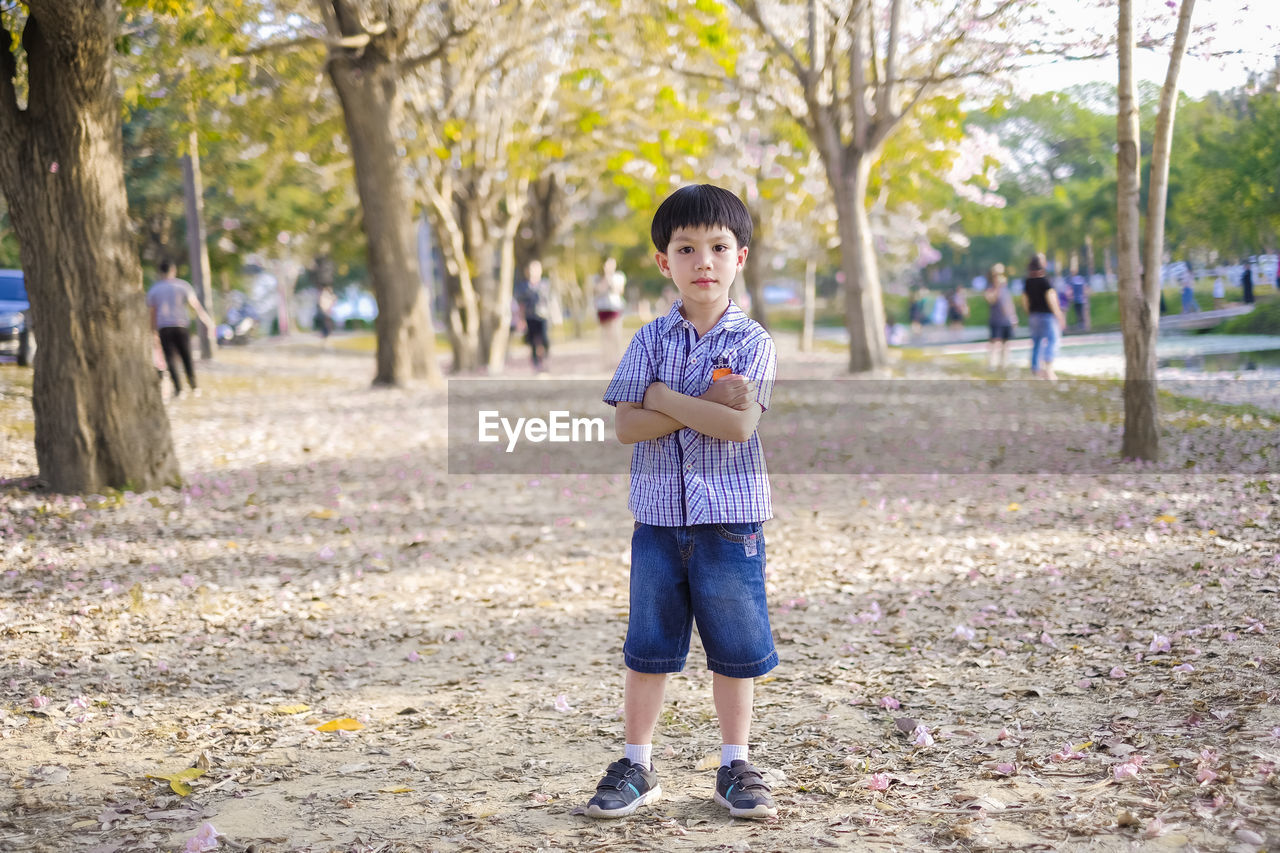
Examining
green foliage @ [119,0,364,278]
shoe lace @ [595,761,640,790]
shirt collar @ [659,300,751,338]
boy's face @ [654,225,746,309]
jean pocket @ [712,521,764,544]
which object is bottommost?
shoe lace @ [595,761,640,790]

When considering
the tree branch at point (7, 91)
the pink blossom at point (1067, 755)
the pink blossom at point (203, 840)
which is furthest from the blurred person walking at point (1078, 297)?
the pink blossom at point (203, 840)

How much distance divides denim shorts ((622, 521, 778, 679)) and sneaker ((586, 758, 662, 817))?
0.35 m

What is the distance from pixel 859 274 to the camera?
18.9 metres

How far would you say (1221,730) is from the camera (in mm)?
3898

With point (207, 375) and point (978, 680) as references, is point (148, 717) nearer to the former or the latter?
point (978, 680)

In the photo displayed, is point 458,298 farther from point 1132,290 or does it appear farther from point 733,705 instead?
point 733,705

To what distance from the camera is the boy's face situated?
3393 mm

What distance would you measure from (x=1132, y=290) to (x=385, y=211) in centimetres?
1057

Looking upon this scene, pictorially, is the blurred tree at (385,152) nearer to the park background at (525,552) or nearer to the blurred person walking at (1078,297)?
the park background at (525,552)

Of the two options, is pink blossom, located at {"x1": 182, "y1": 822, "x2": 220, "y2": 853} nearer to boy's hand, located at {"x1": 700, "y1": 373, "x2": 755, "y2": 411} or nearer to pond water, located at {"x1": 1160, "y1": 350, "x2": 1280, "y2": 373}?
boy's hand, located at {"x1": 700, "y1": 373, "x2": 755, "y2": 411}

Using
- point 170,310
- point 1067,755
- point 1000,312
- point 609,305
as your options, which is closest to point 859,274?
point 609,305

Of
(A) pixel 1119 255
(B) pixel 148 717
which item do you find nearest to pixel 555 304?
(A) pixel 1119 255

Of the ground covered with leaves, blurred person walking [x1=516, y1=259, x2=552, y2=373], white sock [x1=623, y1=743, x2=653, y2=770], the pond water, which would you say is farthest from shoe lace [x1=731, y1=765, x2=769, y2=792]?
blurred person walking [x1=516, y1=259, x2=552, y2=373]

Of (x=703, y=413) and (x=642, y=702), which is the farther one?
(x=642, y=702)
